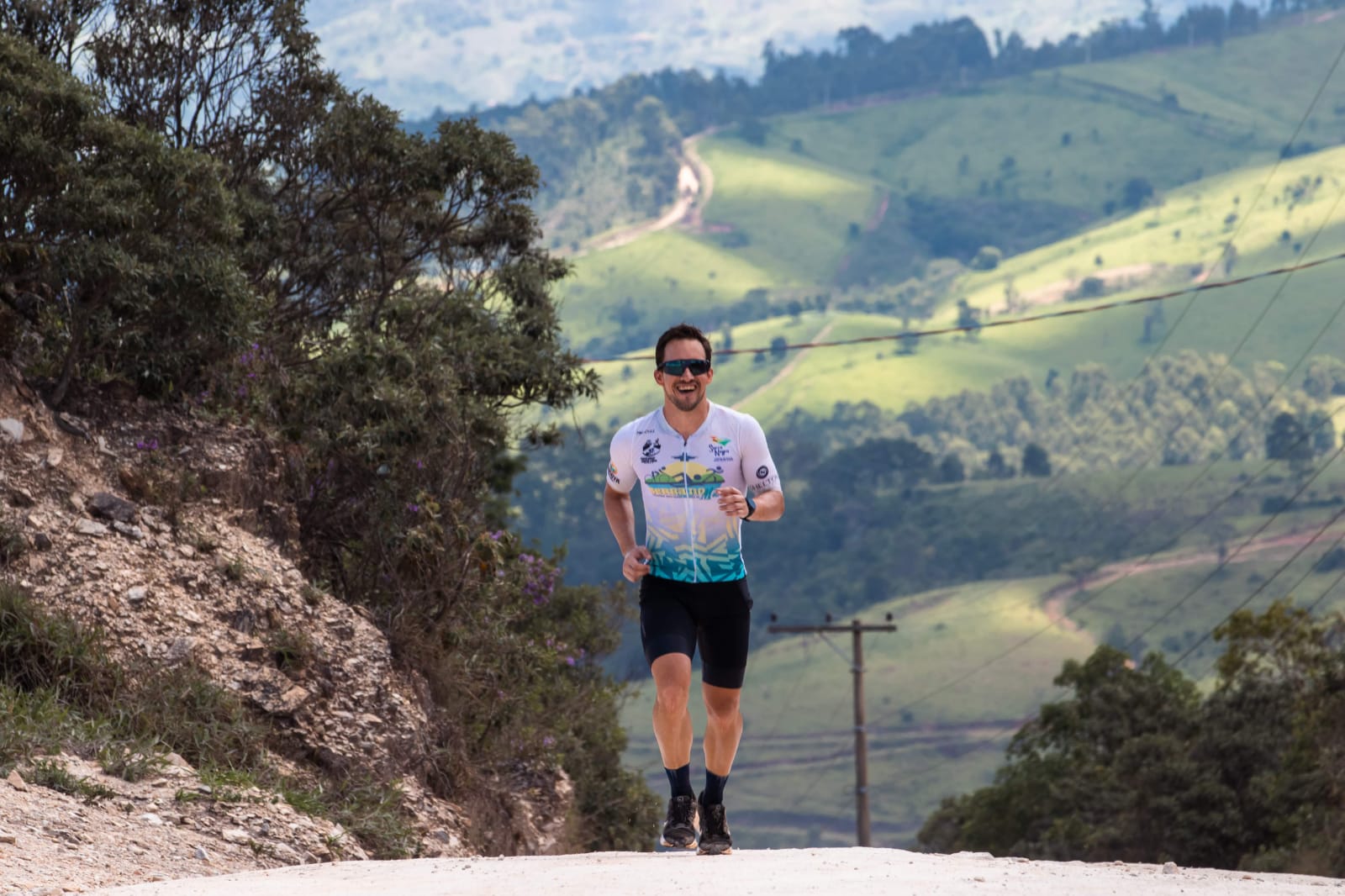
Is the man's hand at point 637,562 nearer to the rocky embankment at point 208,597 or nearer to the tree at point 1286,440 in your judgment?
the rocky embankment at point 208,597

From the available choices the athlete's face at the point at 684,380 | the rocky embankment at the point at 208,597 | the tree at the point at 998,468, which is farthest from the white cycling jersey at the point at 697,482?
the tree at the point at 998,468

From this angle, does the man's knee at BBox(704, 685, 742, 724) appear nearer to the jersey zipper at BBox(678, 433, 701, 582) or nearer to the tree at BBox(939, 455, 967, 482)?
the jersey zipper at BBox(678, 433, 701, 582)

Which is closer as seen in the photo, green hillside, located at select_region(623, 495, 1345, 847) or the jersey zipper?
the jersey zipper

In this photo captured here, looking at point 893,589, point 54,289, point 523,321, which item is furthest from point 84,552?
point 893,589

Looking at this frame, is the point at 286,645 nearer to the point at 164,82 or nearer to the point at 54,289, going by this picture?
the point at 54,289

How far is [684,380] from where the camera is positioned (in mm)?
7145

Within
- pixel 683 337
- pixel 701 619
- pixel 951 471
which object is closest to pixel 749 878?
pixel 701 619

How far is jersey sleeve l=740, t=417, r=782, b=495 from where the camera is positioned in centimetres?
718

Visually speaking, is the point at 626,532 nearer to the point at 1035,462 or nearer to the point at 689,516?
the point at 689,516

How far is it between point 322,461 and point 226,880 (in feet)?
23.2

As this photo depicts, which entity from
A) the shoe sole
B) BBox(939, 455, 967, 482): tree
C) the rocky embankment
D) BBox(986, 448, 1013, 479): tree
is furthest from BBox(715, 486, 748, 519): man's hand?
BBox(986, 448, 1013, 479): tree

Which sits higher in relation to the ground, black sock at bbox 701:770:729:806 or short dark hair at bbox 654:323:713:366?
short dark hair at bbox 654:323:713:366

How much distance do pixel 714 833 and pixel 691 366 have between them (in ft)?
6.91

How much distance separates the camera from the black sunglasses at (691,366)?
7141 mm
